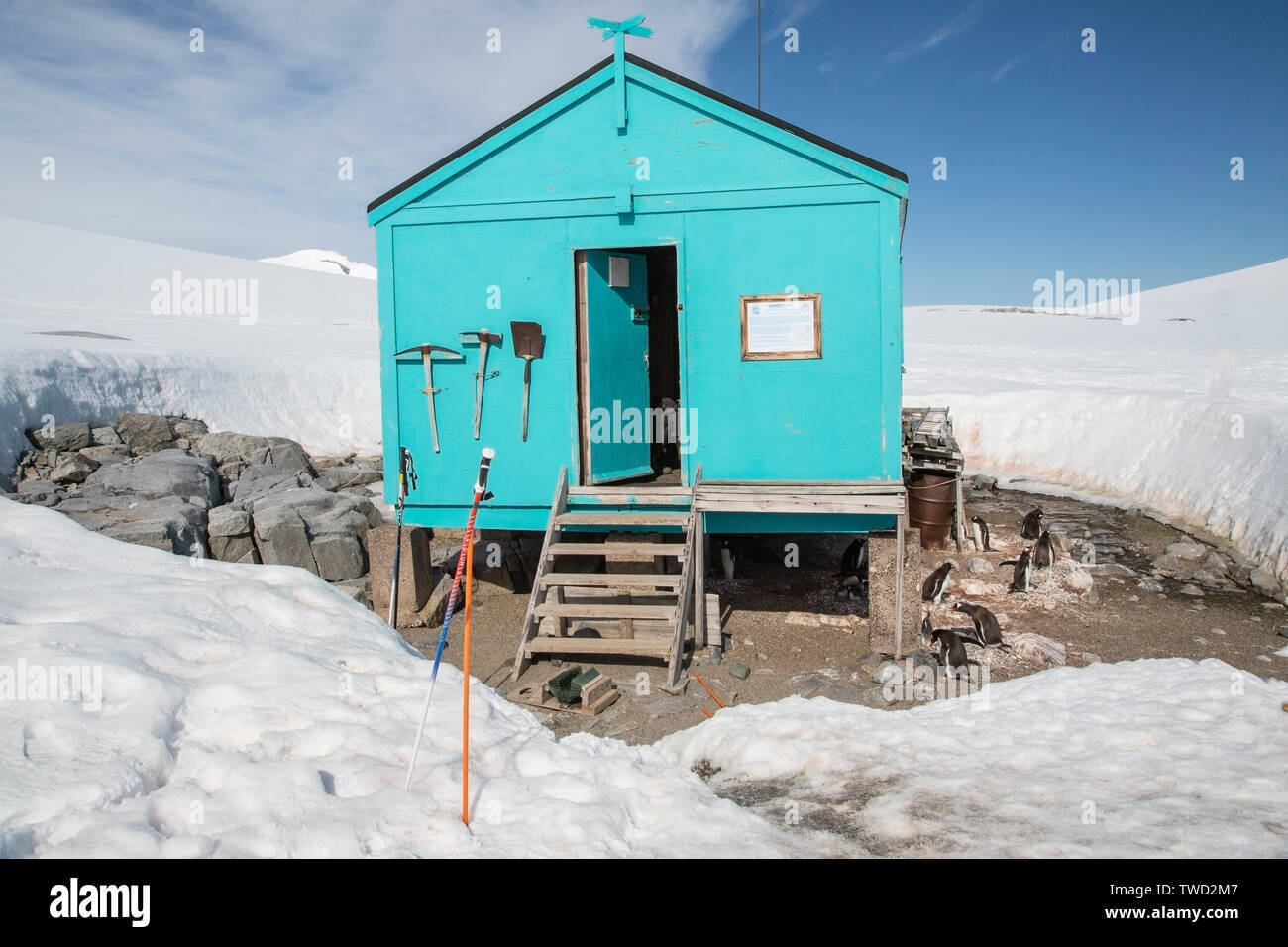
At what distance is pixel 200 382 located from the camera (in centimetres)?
1864

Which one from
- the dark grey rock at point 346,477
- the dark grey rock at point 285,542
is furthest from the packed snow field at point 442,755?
the dark grey rock at point 346,477

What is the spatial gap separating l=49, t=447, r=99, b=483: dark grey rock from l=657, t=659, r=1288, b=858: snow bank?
11.7 m

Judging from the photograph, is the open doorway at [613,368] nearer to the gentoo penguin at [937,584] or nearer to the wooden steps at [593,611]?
the wooden steps at [593,611]

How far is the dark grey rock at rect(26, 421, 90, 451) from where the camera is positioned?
46.5ft

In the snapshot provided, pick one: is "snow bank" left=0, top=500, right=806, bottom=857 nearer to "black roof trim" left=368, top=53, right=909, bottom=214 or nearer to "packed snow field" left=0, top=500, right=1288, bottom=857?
"packed snow field" left=0, top=500, right=1288, bottom=857

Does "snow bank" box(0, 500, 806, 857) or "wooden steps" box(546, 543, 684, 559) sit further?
"wooden steps" box(546, 543, 684, 559)

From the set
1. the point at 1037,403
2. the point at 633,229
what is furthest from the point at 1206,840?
the point at 1037,403

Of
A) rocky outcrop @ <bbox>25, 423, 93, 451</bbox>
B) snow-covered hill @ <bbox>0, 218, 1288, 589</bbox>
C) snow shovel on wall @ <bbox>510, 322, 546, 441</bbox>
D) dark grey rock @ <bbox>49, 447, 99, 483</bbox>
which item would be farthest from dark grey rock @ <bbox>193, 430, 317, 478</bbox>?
snow shovel on wall @ <bbox>510, 322, 546, 441</bbox>

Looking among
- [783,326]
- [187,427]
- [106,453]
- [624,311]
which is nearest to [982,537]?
[783,326]

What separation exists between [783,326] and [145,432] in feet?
40.2
